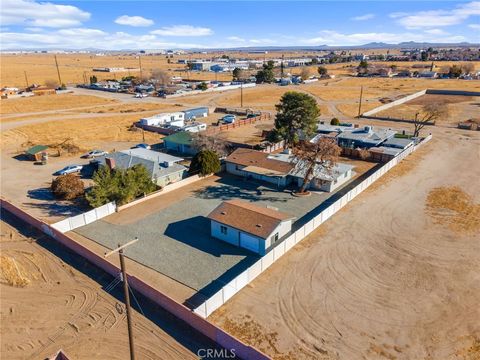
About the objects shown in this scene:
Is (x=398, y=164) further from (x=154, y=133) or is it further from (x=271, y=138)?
(x=154, y=133)

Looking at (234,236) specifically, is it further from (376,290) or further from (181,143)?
(181,143)

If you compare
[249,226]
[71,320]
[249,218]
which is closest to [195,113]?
[249,218]

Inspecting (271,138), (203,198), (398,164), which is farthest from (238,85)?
(203,198)

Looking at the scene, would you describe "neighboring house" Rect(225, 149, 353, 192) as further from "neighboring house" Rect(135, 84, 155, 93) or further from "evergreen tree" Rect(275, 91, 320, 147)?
"neighboring house" Rect(135, 84, 155, 93)

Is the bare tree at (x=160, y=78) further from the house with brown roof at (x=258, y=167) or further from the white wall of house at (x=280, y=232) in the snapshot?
the white wall of house at (x=280, y=232)

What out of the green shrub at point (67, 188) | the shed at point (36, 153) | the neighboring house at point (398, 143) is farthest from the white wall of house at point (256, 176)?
the shed at point (36, 153)
